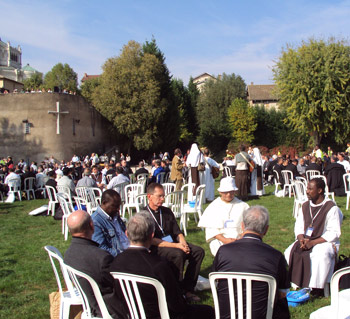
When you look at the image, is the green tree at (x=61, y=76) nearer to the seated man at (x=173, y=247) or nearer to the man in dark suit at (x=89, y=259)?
the seated man at (x=173, y=247)

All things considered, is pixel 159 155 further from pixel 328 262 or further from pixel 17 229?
pixel 328 262

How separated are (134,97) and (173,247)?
1208 inches

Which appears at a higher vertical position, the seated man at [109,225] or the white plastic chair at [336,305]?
the seated man at [109,225]

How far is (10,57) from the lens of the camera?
127625mm

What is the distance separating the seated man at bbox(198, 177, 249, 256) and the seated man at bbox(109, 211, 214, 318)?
1889mm

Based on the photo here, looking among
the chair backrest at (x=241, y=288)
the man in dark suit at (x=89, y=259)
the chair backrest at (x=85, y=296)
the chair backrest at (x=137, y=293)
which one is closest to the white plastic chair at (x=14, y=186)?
the man in dark suit at (x=89, y=259)

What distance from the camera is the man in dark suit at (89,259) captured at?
3.41m

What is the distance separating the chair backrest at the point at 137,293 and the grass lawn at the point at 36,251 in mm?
1986

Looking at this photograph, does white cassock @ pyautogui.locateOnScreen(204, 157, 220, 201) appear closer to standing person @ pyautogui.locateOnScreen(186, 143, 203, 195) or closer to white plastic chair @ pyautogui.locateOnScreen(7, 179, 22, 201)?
standing person @ pyautogui.locateOnScreen(186, 143, 203, 195)

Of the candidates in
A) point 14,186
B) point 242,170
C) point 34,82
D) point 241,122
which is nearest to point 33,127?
point 14,186

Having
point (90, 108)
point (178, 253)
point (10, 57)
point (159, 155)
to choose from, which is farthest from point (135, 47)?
point (10, 57)

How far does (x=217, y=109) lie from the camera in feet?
151

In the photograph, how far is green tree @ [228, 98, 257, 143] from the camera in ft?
134

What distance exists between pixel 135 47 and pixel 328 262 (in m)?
33.9
